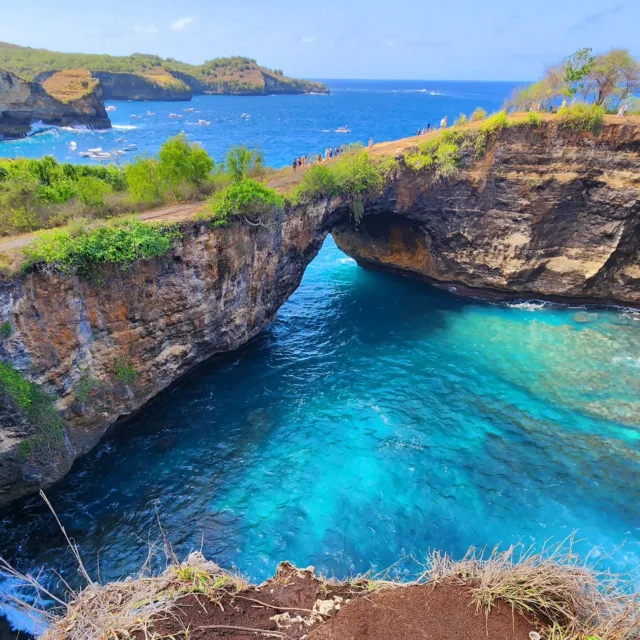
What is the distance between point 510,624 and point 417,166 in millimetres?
29905

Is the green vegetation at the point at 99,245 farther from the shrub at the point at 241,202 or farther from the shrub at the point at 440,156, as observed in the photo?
the shrub at the point at 440,156

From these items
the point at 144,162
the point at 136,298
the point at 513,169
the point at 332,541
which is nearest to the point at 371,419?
the point at 332,541

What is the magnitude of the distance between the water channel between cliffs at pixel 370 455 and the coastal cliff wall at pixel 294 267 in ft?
8.34

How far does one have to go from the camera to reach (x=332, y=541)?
17.0m

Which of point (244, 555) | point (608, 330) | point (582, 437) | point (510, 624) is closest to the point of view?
point (510, 624)

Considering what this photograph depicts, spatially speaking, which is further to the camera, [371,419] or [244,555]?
[371,419]

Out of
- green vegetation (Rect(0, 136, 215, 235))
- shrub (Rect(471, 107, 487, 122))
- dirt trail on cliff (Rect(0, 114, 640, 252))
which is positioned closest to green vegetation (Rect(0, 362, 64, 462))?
dirt trail on cliff (Rect(0, 114, 640, 252))

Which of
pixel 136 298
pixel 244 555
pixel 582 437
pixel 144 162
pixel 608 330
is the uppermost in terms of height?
pixel 144 162

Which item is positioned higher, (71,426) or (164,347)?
(164,347)

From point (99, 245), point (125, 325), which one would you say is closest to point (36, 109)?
point (99, 245)

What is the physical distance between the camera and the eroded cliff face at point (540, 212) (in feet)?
102

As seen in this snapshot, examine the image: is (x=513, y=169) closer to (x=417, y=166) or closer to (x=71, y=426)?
(x=417, y=166)

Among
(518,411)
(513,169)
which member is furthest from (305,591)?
(513,169)

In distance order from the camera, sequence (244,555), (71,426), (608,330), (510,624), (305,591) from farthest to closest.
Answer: (608,330)
(71,426)
(244,555)
(305,591)
(510,624)
